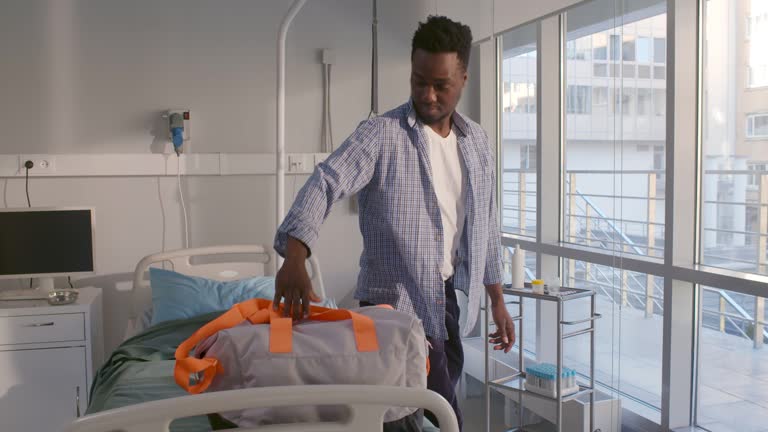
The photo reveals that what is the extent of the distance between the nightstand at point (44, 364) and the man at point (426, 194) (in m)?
1.73

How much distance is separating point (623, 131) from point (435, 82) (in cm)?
102

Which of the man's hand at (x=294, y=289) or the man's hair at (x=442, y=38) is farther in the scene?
the man's hair at (x=442, y=38)

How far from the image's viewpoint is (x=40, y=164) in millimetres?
3244

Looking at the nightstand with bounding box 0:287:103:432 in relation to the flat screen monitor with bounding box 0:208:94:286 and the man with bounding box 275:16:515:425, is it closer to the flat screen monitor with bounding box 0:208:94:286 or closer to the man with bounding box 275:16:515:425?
the flat screen monitor with bounding box 0:208:94:286

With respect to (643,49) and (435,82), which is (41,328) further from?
(643,49)

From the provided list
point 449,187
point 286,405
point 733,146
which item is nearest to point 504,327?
point 449,187

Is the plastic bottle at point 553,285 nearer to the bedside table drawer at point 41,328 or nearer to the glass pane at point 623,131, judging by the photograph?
the glass pane at point 623,131

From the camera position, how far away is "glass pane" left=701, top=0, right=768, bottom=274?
8.30 ft

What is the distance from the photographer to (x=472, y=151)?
173 cm

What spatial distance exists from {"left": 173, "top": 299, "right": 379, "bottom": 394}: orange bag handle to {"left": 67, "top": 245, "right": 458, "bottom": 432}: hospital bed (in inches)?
2.1

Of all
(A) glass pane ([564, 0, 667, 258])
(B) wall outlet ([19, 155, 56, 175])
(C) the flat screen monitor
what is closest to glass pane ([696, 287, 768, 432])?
(A) glass pane ([564, 0, 667, 258])

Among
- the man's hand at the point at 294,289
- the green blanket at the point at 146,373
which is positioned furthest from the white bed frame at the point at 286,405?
the green blanket at the point at 146,373

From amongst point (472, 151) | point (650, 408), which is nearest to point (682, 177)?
point (650, 408)

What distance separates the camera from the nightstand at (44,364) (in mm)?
Answer: 2830
